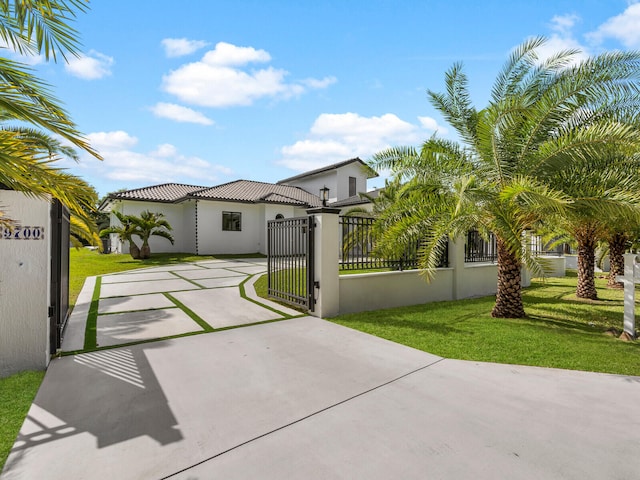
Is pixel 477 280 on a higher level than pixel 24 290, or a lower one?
lower

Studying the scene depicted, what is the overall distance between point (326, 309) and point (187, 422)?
13.7 feet

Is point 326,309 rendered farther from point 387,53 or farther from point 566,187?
point 387,53

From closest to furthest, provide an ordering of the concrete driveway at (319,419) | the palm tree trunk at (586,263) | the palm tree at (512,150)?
the concrete driveway at (319,419)
the palm tree at (512,150)
the palm tree trunk at (586,263)

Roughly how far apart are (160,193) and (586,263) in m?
25.1

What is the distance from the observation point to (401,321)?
6602 mm

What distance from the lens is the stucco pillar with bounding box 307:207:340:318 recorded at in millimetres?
6691

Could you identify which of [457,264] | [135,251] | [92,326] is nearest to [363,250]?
[457,264]

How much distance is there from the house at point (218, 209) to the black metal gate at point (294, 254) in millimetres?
14227

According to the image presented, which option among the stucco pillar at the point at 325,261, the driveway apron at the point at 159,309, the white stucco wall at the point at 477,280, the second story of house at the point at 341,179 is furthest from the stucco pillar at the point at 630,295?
the second story of house at the point at 341,179

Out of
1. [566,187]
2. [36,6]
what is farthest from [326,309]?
[36,6]

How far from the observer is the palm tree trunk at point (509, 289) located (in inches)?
282

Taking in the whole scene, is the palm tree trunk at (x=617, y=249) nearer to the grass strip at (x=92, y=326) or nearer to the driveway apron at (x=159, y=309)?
the driveway apron at (x=159, y=309)

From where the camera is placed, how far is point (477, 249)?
35.1 ft

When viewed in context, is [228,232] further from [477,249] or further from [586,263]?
[586,263]
